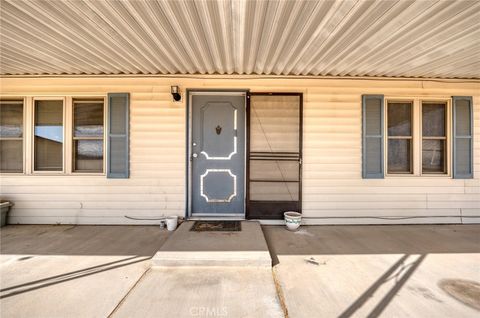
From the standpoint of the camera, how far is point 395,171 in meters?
3.99

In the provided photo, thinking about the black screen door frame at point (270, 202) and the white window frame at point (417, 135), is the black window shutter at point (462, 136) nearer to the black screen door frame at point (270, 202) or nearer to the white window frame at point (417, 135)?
the white window frame at point (417, 135)

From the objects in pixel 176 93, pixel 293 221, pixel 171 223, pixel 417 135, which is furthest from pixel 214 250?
pixel 417 135

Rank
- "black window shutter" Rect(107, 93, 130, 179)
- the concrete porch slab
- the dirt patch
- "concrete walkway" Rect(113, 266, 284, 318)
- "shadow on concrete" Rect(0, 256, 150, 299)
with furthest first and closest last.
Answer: "black window shutter" Rect(107, 93, 130, 179), the concrete porch slab, "shadow on concrete" Rect(0, 256, 150, 299), the dirt patch, "concrete walkway" Rect(113, 266, 284, 318)

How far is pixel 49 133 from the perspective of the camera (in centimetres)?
387

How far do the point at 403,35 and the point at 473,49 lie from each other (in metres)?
1.12

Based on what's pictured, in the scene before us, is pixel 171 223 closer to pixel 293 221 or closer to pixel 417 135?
pixel 293 221

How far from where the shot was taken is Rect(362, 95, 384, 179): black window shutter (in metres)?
3.85

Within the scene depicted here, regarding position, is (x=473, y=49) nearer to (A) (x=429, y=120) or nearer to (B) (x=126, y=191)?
(A) (x=429, y=120)

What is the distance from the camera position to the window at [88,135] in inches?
152

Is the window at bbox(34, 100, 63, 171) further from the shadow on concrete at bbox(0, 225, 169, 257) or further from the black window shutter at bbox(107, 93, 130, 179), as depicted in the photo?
the shadow on concrete at bbox(0, 225, 169, 257)

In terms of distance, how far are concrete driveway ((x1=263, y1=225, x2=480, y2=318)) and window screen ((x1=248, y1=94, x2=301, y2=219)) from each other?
47 cm

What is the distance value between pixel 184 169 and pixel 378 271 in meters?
2.90

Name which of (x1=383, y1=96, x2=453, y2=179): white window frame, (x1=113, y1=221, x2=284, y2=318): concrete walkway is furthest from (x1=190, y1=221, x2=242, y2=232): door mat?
(x1=383, y1=96, x2=453, y2=179): white window frame

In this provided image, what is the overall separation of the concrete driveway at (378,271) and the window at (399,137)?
1071mm
